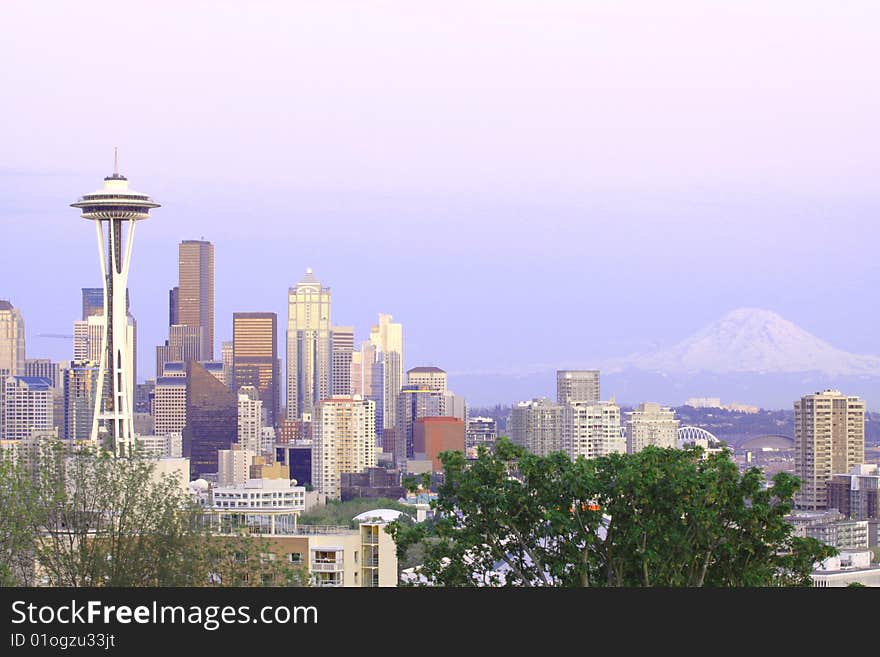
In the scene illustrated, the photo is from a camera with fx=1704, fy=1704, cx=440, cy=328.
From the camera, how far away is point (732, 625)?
791 cm

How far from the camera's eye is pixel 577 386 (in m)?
114

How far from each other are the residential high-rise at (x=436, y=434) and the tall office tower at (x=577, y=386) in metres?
6.95

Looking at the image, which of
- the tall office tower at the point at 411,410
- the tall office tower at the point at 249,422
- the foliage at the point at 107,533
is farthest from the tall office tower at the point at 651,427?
the foliage at the point at 107,533

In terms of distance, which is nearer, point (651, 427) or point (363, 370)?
point (651, 427)

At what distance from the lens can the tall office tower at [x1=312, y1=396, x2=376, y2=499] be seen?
9603 cm

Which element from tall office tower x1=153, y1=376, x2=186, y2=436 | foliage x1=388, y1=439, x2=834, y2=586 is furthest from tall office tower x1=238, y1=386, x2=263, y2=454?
foliage x1=388, y1=439, x2=834, y2=586

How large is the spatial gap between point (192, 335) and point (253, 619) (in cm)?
14040

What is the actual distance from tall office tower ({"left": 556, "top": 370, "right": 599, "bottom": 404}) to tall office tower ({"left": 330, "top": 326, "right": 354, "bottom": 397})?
2938 cm

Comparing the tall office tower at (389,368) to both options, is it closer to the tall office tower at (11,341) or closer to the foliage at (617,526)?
the tall office tower at (11,341)

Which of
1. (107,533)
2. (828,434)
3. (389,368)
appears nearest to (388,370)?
(389,368)

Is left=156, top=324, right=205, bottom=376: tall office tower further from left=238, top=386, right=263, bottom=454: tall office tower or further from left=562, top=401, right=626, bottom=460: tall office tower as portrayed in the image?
left=562, top=401, right=626, bottom=460: tall office tower

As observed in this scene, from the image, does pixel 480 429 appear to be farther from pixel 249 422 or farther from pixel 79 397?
pixel 79 397

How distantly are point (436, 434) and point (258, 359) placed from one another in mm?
32893

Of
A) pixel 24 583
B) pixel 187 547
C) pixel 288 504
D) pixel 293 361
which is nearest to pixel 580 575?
pixel 187 547
